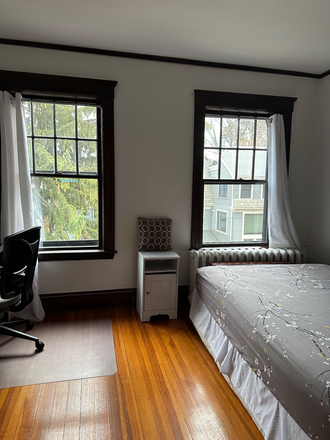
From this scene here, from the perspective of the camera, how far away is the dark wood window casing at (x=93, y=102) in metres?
2.91

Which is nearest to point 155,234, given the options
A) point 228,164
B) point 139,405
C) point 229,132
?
point 228,164

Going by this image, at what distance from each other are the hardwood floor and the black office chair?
1.93ft

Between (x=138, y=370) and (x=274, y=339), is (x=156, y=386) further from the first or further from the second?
(x=274, y=339)

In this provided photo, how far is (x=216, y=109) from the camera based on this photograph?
3459 mm

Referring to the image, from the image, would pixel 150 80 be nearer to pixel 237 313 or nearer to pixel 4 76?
pixel 4 76

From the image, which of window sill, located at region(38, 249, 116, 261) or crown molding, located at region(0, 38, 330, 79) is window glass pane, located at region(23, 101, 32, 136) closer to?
crown molding, located at region(0, 38, 330, 79)

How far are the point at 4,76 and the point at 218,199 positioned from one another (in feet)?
8.28

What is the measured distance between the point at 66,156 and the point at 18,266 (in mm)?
1348

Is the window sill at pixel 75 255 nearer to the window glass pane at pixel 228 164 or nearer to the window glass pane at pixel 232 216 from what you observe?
the window glass pane at pixel 232 216

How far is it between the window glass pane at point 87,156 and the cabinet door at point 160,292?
1.30 metres

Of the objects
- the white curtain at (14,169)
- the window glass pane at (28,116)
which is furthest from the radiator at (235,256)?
the window glass pane at (28,116)

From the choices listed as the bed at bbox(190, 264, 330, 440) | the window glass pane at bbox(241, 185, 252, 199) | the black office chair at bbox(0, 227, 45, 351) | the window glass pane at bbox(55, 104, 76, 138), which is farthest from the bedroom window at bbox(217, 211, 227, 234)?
the black office chair at bbox(0, 227, 45, 351)

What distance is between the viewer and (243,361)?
1975 millimetres

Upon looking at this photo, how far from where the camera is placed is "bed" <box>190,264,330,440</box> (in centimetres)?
136
